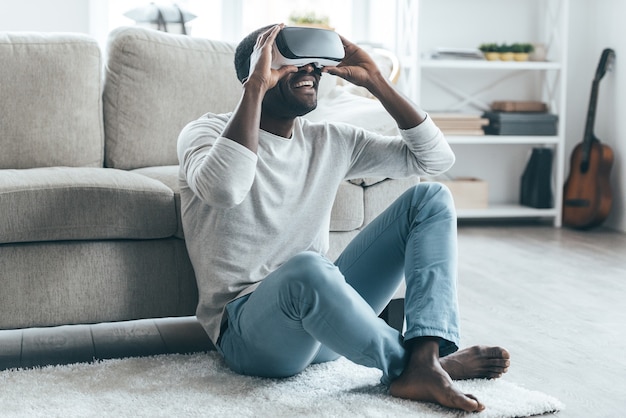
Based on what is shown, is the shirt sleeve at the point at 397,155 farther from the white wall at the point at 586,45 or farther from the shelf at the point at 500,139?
the white wall at the point at 586,45

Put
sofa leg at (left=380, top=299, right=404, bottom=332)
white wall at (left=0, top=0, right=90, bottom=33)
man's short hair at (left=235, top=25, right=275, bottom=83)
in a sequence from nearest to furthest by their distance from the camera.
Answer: man's short hair at (left=235, top=25, right=275, bottom=83) → sofa leg at (left=380, top=299, right=404, bottom=332) → white wall at (left=0, top=0, right=90, bottom=33)

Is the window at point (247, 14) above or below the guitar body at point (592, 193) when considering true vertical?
above

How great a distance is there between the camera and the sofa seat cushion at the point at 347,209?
7.77 ft

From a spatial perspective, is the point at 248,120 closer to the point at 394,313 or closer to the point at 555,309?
the point at 394,313

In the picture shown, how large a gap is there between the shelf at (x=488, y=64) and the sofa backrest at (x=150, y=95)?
200 cm

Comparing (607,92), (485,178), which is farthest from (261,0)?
(607,92)

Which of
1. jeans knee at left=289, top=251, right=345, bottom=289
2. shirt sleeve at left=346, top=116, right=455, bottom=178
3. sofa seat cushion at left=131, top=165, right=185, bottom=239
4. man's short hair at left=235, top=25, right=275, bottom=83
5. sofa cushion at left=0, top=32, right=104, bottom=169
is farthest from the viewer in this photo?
sofa cushion at left=0, top=32, right=104, bottom=169

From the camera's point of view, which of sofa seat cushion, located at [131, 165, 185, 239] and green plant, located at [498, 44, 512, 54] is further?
green plant, located at [498, 44, 512, 54]

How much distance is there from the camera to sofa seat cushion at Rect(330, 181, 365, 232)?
237cm

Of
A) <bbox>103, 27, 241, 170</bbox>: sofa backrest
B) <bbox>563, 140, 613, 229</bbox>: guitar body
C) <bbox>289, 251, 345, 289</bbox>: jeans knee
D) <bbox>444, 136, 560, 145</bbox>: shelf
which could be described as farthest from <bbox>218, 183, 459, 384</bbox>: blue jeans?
<bbox>563, 140, 613, 229</bbox>: guitar body

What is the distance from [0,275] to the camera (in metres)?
2.03

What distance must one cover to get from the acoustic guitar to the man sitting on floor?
2812mm

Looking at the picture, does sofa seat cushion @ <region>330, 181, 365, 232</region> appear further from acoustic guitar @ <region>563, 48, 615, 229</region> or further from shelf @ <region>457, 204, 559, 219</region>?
acoustic guitar @ <region>563, 48, 615, 229</region>

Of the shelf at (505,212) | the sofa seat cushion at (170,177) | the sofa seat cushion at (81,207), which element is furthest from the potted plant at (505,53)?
the sofa seat cushion at (81,207)
